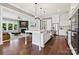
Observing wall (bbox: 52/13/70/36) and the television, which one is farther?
wall (bbox: 52/13/70/36)

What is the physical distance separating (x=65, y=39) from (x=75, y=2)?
8.04 ft

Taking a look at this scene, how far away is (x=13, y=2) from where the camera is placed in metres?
2.83

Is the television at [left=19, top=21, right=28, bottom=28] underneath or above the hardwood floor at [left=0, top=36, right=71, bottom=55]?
above

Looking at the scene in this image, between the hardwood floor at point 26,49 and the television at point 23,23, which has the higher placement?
the television at point 23,23

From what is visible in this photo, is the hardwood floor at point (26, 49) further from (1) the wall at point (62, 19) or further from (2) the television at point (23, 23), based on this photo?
(1) the wall at point (62, 19)

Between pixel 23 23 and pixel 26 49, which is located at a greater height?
pixel 23 23

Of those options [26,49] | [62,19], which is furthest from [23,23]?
[62,19]

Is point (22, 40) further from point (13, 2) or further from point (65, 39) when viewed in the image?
point (65, 39)

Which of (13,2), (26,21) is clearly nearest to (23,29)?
(26,21)

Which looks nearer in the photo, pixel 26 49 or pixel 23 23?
pixel 23 23

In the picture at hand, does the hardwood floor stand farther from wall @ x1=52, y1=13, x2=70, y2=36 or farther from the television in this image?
wall @ x1=52, y1=13, x2=70, y2=36

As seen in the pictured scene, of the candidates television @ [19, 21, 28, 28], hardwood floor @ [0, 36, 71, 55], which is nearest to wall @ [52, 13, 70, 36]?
hardwood floor @ [0, 36, 71, 55]

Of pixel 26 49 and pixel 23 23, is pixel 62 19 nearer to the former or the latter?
pixel 23 23

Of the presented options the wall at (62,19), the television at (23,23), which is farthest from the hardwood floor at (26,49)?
the wall at (62,19)
